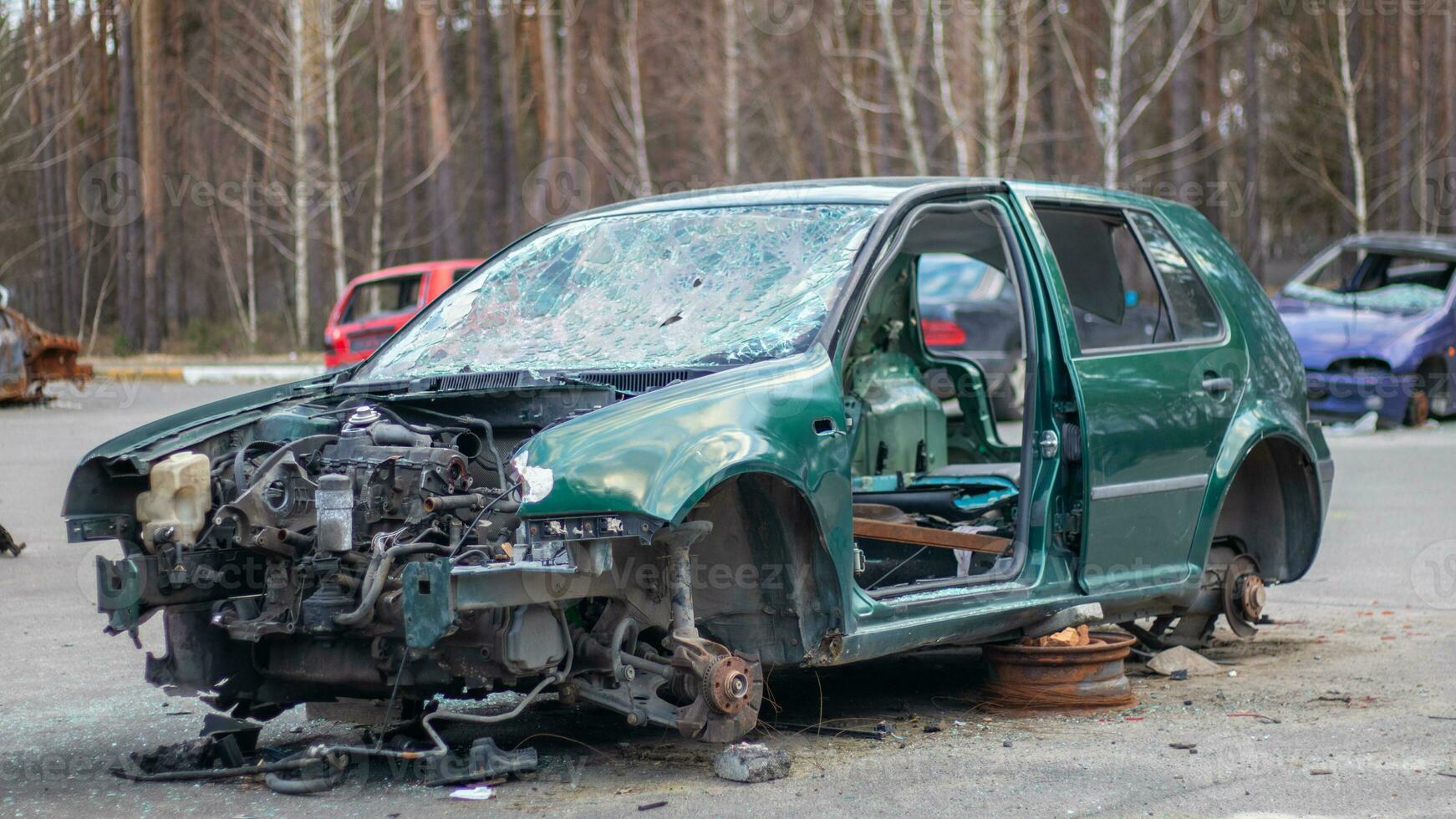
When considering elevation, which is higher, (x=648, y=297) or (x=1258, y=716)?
(x=648, y=297)

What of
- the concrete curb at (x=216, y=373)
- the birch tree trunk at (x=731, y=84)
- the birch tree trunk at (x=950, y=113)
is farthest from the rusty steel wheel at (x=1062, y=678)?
the birch tree trunk at (x=731, y=84)

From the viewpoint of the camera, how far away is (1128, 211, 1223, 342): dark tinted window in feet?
21.0

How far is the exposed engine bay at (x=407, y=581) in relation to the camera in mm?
4285

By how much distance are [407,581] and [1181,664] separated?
3.49 metres

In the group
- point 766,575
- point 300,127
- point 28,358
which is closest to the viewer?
point 766,575

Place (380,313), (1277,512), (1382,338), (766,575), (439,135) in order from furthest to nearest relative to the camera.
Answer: (439,135), (380,313), (1382,338), (1277,512), (766,575)

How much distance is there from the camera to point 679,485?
430 centimetres

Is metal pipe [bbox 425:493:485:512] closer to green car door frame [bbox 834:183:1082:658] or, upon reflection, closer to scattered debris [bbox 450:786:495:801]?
scattered debris [bbox 450:786:495:801]

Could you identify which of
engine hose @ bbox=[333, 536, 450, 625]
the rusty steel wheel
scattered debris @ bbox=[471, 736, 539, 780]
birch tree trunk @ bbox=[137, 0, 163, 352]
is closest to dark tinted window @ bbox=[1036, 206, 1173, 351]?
the rusty steel wheel

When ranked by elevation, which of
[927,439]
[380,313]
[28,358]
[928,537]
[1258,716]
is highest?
[380,313]

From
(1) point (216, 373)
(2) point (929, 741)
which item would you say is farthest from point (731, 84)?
(2) point (929, 741)

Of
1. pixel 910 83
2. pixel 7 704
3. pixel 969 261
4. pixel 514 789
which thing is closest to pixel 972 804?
pixel 514 789

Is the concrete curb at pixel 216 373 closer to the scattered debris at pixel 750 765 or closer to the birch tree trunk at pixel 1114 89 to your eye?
the birch tree trunk at pixel 1114 89

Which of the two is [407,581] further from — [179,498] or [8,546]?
[8,546]
